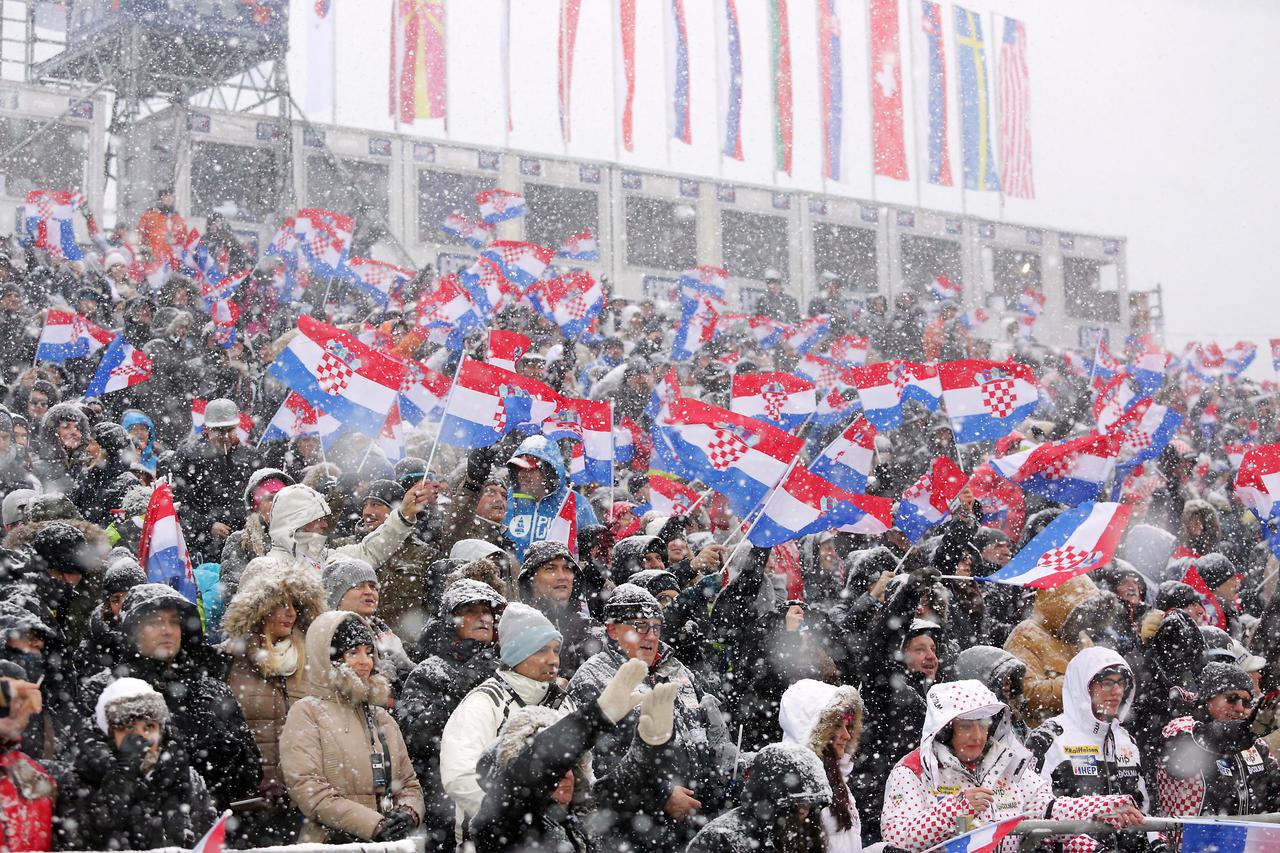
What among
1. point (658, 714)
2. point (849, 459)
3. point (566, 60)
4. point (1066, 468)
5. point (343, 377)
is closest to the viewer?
point (658, 714)

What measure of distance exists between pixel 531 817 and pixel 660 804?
0.82m

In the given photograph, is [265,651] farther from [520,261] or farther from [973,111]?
[973,111]

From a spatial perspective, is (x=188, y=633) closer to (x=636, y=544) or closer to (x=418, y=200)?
(x=636, y=544)

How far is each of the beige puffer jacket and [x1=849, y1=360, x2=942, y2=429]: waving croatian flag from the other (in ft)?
21.3

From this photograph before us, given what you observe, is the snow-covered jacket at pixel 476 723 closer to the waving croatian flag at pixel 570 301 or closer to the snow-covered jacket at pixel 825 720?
the snow-covered jacket at pixel 825 720

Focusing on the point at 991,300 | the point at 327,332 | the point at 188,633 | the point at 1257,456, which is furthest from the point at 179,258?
the point at 991,300

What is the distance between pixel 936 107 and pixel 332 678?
3431cm

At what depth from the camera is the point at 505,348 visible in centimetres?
1179

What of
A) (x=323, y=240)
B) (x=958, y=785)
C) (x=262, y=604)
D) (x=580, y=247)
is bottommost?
(x=958, y=785)

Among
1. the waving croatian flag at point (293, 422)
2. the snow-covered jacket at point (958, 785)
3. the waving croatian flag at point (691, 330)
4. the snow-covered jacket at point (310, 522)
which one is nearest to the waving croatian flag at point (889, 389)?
the waving croatian flag at point (293, 422)

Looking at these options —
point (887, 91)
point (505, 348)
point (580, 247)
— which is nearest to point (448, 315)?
point (505, 348)

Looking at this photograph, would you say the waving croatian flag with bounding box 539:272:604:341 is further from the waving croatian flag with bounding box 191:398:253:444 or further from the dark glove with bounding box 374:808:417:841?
the dark glove with bounding box 374:808:417:841

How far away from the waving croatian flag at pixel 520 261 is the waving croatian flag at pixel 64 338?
17.3 feet

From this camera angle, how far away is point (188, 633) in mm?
5586
